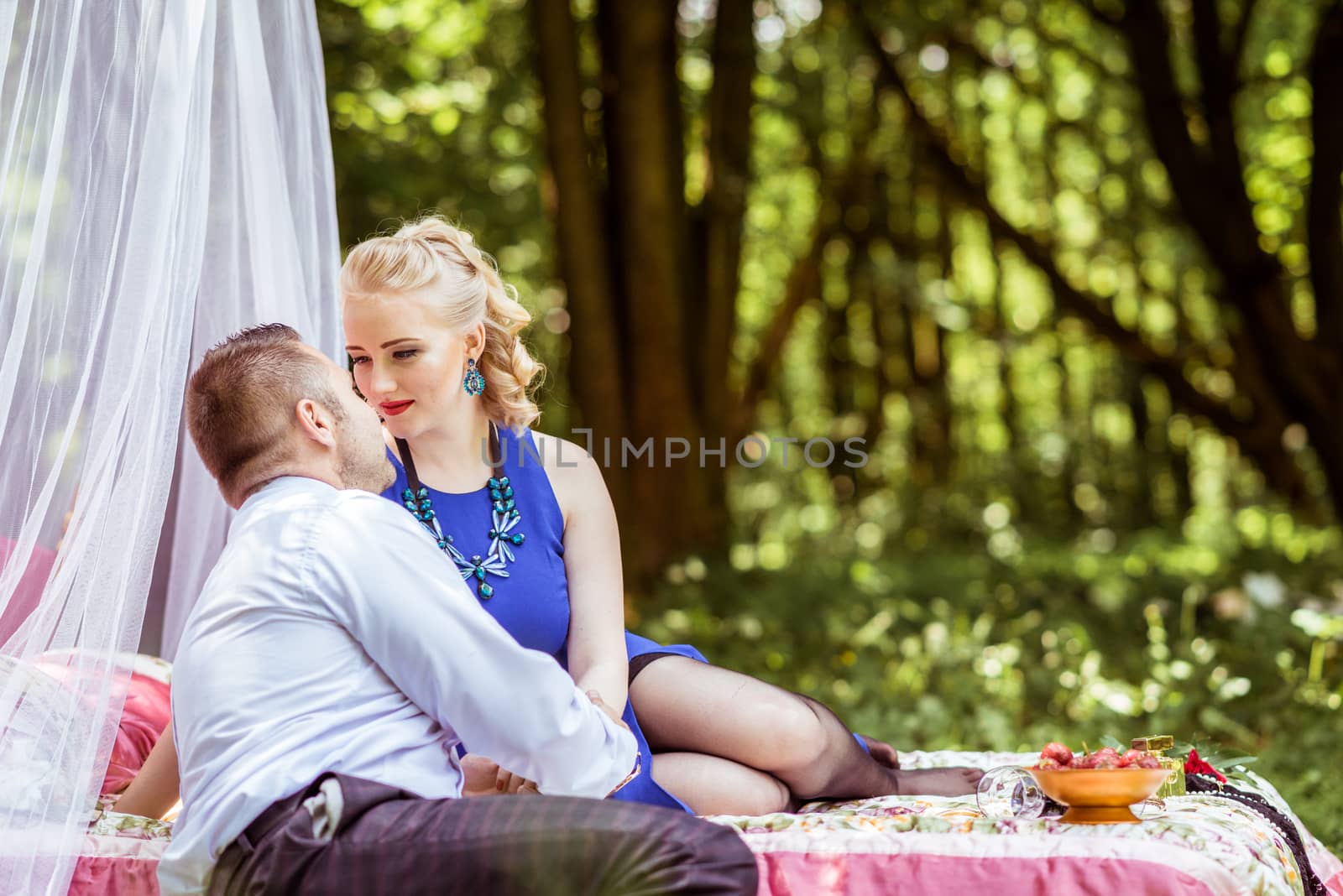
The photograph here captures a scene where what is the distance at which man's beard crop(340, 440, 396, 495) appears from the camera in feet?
6.93

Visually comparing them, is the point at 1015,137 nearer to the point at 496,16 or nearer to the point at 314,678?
the point at 496,16

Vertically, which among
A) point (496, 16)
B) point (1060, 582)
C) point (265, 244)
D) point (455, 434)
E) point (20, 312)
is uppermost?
point (496, 16)

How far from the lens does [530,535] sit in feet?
8.77

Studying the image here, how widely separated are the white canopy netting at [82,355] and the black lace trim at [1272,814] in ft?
6.71

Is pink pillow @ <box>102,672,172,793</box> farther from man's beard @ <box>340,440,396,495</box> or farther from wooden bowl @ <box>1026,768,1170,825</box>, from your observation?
wooden bowl @ <box>1026,768,1170,825</box>

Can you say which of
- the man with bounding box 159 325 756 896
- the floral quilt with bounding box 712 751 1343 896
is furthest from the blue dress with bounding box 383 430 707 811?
the man with bounding box 159 325 756 896

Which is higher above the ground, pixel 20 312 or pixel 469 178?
pixel 469 178

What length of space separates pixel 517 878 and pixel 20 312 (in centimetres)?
127

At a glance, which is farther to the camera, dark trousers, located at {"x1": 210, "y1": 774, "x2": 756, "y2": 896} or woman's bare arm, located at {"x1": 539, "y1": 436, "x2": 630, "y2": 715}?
woman's bare arm, located at {"x1": 539, "y1": 436, "x2": 630, "y2": 715}

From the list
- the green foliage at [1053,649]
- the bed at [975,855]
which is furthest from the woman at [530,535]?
the green foliage at [1053,649]

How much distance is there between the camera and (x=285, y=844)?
1.80m

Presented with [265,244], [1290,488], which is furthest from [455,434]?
[1290,488]

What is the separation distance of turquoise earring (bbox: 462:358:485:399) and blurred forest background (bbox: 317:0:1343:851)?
9.12 feet

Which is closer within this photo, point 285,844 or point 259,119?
point 285,844
